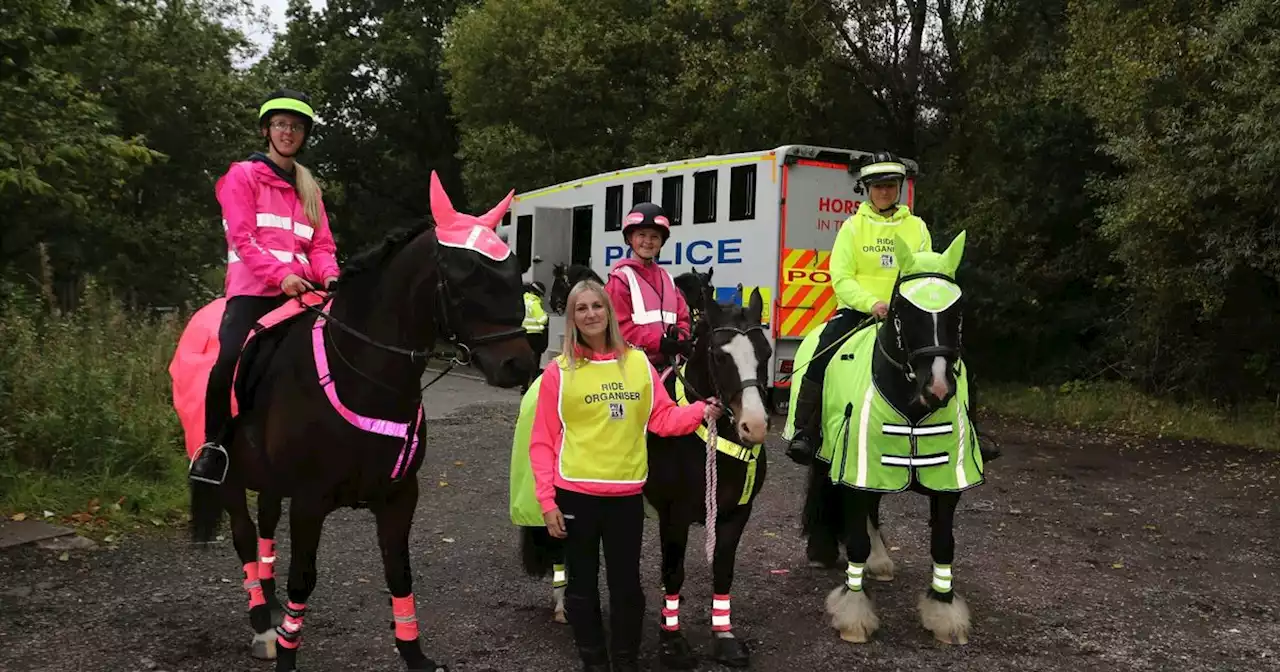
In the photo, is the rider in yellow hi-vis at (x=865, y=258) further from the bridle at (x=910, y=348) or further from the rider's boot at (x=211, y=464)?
the rider's boot at (x=211, y=464)

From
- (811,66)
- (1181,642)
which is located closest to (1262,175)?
(1181,642)

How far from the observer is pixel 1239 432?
11.2 meters

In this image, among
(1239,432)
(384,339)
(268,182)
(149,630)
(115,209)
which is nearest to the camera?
(384,339)

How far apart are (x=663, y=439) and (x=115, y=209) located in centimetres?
1518

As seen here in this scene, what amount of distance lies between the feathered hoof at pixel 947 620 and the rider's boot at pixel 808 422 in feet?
3.27

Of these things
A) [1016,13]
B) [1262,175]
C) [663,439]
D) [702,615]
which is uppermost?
[1016,13]

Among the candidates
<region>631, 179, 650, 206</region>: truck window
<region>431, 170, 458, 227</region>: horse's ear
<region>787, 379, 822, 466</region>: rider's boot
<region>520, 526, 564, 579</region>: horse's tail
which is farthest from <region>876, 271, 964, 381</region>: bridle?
<region>631, 179, 650, 206</region>: truck window

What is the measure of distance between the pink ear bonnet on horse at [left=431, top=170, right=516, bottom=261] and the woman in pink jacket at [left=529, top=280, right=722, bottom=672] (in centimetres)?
46

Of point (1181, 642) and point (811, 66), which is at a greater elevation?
point (811, 66)

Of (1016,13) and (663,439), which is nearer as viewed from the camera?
(663,439)

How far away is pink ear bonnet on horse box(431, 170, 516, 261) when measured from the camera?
3.47 m

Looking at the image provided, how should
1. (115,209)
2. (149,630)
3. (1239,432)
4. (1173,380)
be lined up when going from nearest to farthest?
(149,630)
(1239,432)
(1173,380)
(115,209)

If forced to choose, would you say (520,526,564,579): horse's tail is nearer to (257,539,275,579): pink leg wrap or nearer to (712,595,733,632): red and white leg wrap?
(712,595,733,632): red and white leg wrap

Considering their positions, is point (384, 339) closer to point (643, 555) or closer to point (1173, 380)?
point (643, 555)
